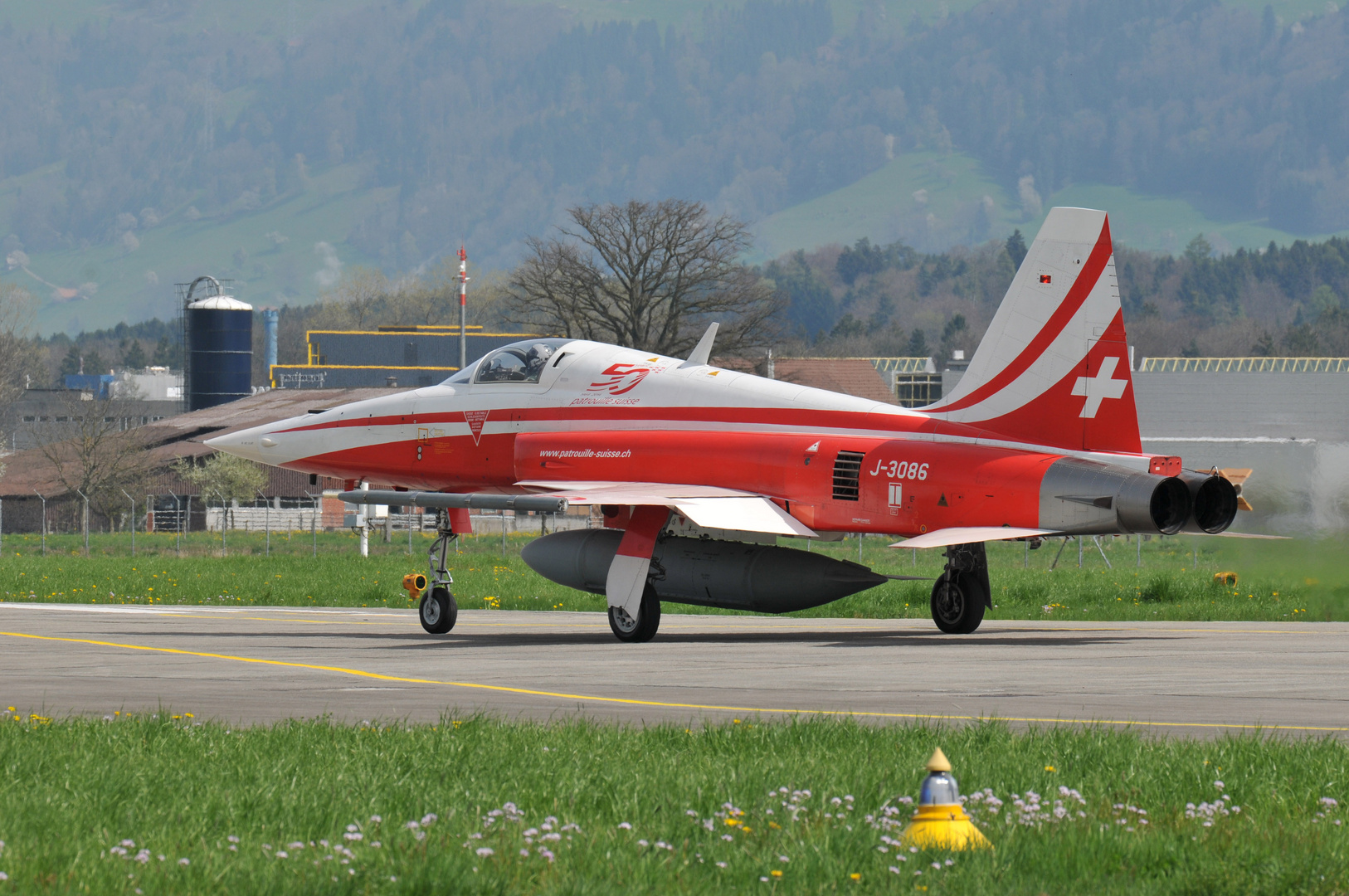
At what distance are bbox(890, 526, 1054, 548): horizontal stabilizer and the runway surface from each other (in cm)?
122

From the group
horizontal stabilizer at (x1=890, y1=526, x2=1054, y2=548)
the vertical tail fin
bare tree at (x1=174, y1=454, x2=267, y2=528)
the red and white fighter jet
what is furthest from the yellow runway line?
bare tree at (x1=174, y1=454, x2=267, y2=528)

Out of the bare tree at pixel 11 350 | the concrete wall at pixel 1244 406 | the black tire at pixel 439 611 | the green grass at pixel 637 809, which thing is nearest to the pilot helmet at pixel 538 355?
the black tire at pixel 439 611

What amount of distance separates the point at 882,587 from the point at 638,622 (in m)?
12.7

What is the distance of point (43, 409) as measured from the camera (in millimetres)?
160375

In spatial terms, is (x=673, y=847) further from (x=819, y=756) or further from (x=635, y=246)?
(x=635, y=246)

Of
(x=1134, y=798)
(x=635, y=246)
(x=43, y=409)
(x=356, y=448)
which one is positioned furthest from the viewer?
(x=43, y=409)

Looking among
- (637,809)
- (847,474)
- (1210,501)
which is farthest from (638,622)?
(637,809)

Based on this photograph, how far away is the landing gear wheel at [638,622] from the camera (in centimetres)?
2006

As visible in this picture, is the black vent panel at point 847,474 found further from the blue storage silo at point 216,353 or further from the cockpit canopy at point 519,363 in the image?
the blue storage silo at point 216,353

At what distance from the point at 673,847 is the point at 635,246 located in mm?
72590

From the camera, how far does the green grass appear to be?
6.33 m

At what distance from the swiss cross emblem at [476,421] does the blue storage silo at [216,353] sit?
342ft

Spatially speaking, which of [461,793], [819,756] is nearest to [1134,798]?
[819,756]

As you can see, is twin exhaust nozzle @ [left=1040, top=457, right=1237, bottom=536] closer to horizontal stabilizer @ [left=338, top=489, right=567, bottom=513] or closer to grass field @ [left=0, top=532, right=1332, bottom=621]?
grass field @ [left=0, top=532, right=1332, bottom=621]
